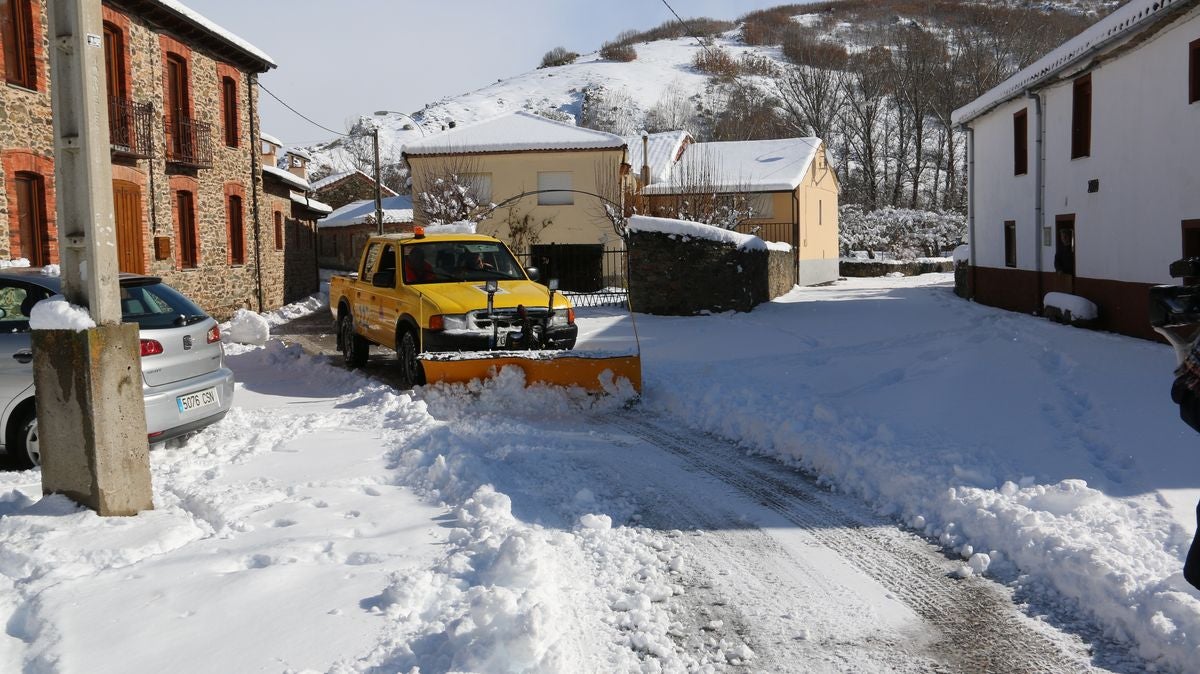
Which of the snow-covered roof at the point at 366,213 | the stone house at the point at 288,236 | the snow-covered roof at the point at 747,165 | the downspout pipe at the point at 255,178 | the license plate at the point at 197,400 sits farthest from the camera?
the snow-covered roof at the point at 366,213

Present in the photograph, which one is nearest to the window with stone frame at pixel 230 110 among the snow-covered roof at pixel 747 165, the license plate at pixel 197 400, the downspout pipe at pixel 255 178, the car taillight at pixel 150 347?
the downspout pipe at pixel 255 178

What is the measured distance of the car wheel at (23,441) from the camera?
6.64m

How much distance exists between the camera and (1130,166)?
13.8 m

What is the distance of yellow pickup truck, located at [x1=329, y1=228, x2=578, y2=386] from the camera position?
1010 centimetres

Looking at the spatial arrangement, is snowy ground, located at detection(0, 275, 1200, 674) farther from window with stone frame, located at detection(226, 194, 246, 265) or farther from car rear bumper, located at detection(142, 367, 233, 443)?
window with stone frame, located at detection(226, 194, 246, 265)

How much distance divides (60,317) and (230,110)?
1899 cm

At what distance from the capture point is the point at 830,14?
110 metres

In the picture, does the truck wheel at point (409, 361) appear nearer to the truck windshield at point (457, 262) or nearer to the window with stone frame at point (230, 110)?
the truck windshield at point (457, 262)

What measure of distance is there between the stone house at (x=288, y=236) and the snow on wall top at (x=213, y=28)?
3711 millimetres

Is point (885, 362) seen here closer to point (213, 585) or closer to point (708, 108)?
point (213, 585)

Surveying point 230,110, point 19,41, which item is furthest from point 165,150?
point 19,41

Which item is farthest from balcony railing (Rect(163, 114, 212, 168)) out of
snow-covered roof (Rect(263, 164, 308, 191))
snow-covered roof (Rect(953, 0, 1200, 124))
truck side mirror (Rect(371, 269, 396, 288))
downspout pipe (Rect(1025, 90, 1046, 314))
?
downspout pipe (Rect(1025, 90, 1046, 314))

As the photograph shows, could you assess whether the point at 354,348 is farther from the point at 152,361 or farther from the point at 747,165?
the point at 747,165

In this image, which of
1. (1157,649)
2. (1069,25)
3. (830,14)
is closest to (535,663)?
(1157,649)
